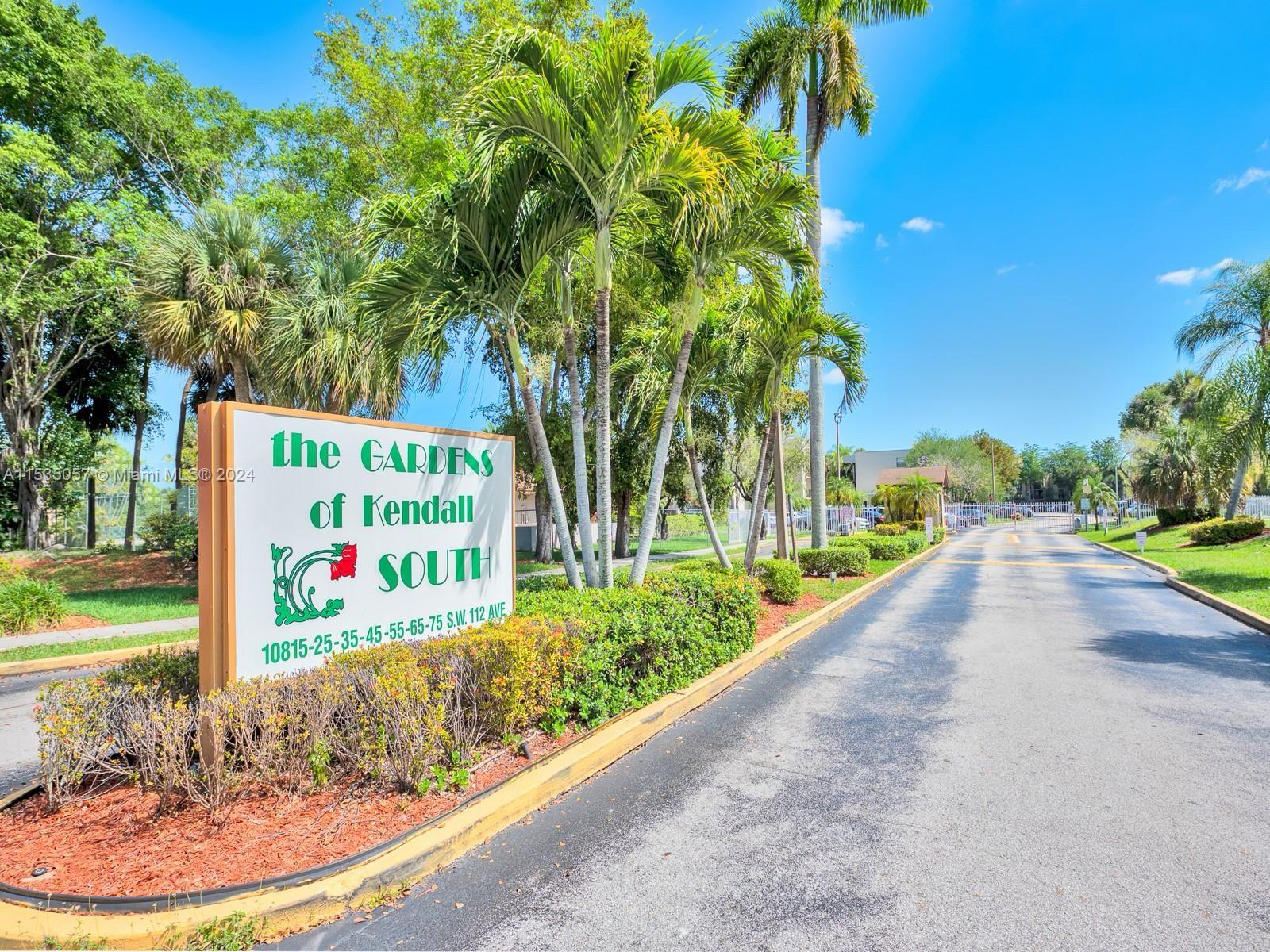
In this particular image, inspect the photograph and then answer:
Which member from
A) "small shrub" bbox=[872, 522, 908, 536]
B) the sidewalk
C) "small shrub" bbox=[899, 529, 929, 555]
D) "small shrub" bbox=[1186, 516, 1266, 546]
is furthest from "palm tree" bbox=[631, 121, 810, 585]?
"small shrub" bbox=[1186, 516, 1266, 546]

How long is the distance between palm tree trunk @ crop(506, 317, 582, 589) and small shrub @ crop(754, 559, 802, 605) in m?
4.41

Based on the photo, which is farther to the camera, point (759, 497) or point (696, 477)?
point (696, 477)

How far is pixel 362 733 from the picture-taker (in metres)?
3.80

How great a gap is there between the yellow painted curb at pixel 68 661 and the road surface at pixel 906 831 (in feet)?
21.6

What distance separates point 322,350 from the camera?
41.5 ft

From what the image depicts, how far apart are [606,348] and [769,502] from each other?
39.7 meters

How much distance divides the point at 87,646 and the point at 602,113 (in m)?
9.33

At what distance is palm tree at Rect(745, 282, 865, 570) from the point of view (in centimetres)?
1055

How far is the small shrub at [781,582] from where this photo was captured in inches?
434

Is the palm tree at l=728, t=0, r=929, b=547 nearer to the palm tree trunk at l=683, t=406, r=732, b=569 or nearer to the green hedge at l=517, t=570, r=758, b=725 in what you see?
the palm tree trunk at l=683, t=406, r=732, b=569

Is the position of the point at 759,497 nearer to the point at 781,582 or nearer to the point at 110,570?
the point at 781,582

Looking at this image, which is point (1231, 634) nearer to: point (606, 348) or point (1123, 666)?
point (1123, 666)

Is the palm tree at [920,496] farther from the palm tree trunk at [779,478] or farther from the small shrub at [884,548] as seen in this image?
the palm tree trunk at [779,478]

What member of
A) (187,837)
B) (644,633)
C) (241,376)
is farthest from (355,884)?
(241,376)
